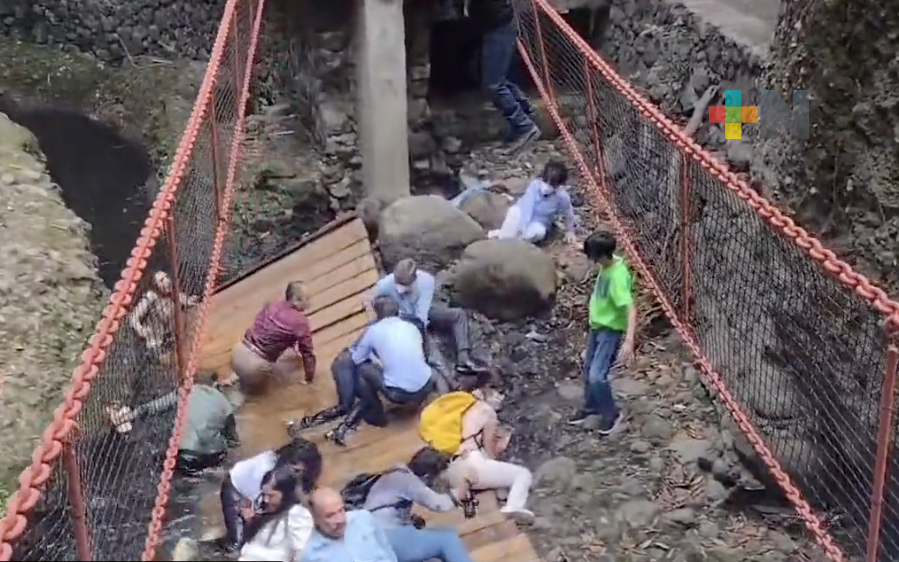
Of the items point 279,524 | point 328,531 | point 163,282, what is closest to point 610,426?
point 163,282

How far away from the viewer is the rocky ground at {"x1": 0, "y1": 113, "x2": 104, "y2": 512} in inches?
238

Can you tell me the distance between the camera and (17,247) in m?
7.79

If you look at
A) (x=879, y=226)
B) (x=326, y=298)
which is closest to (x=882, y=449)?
(x=879, y=226)

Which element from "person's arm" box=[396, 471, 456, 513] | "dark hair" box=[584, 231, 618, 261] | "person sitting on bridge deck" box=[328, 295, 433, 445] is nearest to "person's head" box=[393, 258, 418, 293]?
"person sitting on bridge deck" box=[328, 295, 433, 445]

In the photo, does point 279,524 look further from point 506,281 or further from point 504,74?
point 504,74

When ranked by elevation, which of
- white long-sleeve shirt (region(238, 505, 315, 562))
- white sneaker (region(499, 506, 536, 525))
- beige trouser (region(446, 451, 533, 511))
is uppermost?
white long-sleeve shirt (region(238, 505, 315, 562))

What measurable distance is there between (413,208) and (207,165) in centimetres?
354

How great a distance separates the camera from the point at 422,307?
6504mm

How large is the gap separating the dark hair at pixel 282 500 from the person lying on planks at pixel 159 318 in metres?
1.08

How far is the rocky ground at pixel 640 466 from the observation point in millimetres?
5102

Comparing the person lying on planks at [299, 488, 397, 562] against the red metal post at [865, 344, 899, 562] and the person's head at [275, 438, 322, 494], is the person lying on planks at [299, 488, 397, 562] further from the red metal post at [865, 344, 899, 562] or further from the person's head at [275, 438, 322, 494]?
the red metal post at [865, 344, 899, 562]

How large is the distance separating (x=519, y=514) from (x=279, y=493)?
3112 millimetres

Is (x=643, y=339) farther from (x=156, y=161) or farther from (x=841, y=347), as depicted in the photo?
(x=156, y=161)

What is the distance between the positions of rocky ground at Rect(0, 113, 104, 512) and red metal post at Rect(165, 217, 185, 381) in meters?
2.06
